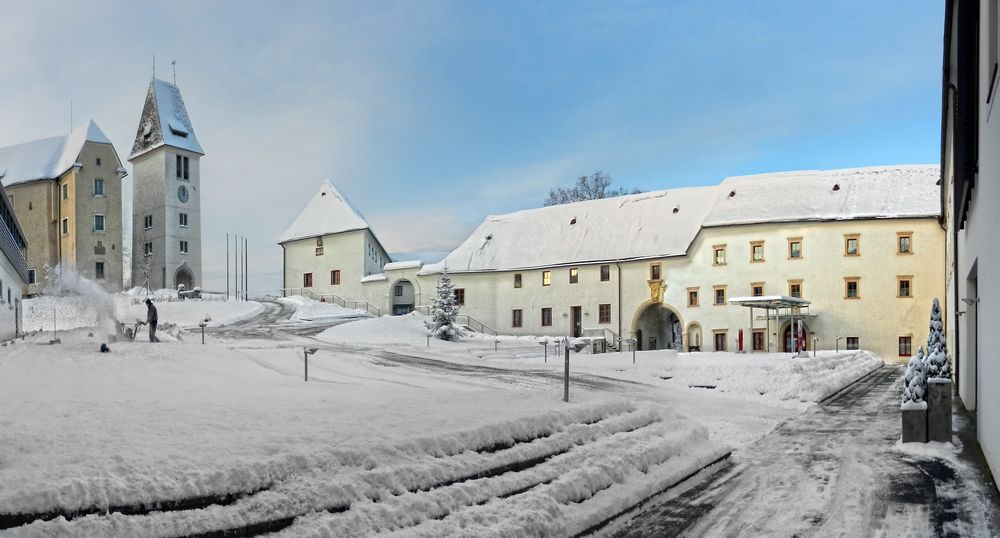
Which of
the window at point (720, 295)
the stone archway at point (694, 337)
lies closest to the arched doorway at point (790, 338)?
the window at point (720, 295)

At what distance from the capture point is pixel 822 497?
8703 millimetres

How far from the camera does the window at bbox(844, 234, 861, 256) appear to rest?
43.5 m

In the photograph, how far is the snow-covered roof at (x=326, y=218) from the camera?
6600 centimetres

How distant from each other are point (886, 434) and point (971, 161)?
487 centimetres

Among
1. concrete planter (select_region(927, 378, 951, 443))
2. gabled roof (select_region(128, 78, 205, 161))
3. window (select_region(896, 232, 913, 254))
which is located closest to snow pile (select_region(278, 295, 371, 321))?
gabled roof (select_region(128, 78, 205, 161))

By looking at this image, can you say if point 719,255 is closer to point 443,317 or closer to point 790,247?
point 790,247

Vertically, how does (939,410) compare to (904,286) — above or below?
below

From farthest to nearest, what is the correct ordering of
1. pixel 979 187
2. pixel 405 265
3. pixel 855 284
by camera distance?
pixel 405 265, pixel 855 284, pixel 979 187

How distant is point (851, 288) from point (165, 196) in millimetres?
59920

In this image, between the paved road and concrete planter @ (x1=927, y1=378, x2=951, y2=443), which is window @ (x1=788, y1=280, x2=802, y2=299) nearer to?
the paved road

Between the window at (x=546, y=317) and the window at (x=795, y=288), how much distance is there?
16.1m

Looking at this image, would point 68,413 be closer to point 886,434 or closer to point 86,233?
point 886,434

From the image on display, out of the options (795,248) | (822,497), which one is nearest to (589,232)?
(795,248)

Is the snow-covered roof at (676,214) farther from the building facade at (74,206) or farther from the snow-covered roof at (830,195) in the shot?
the building facade at (74,206)
